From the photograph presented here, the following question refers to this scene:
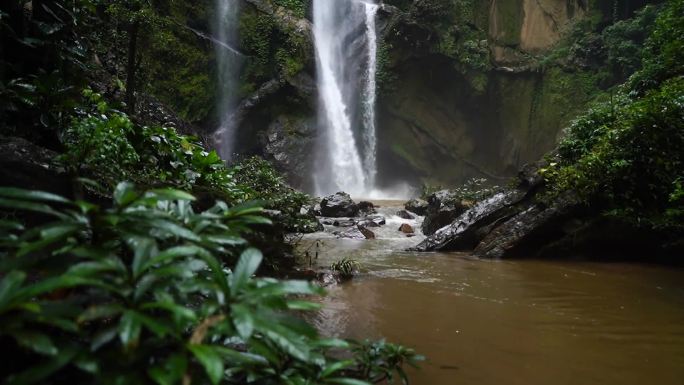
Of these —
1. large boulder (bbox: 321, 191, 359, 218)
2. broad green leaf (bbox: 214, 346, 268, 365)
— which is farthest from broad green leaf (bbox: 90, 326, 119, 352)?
large boulder (bbox: 321, 191, 359, 218)

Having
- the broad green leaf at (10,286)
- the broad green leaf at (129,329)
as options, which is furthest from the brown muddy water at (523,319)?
the broad green leaf at (10,286)

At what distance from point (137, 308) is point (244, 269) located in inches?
12.2

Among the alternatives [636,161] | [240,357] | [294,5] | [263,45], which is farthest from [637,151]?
[294,5]

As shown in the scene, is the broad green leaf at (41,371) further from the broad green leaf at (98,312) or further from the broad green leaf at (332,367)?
the broad green leaf at (332,367)

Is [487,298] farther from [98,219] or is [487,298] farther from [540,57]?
[540,57]

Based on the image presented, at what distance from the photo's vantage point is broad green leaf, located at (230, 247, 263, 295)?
48.7 inches

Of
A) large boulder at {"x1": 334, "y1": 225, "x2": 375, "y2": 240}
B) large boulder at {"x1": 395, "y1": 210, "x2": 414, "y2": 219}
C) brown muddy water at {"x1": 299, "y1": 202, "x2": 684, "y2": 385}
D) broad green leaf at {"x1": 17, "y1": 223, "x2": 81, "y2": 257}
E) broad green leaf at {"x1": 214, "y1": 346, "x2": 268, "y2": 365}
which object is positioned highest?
large boulder at {"x1": 395, "y1": 210, "x2": 414, "y2": 219}

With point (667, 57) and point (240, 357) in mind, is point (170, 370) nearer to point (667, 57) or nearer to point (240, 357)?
point (240, 357)

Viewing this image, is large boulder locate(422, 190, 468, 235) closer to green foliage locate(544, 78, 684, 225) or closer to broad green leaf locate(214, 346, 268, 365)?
green foliage locate(544, 78, 684, 225)

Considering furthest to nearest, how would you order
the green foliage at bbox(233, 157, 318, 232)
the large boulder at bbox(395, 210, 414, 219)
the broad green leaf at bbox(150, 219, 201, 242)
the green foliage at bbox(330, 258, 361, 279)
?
1. the large boulder at bbox(395, 210, 414, 219)
2. the green foliage at bbox(233, 157, 318, 232)
3. the green foliage at bbox(330, 258, 361, 279)
4. the broad green leaf at bbox(150, 219, 201, 242)

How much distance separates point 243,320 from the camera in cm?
109

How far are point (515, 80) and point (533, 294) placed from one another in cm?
1929

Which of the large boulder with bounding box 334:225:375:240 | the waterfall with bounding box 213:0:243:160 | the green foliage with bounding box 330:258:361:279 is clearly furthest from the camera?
the waterfall with bounding box 213:0:243:160

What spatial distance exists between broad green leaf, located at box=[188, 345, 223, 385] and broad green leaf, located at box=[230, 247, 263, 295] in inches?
8.1
